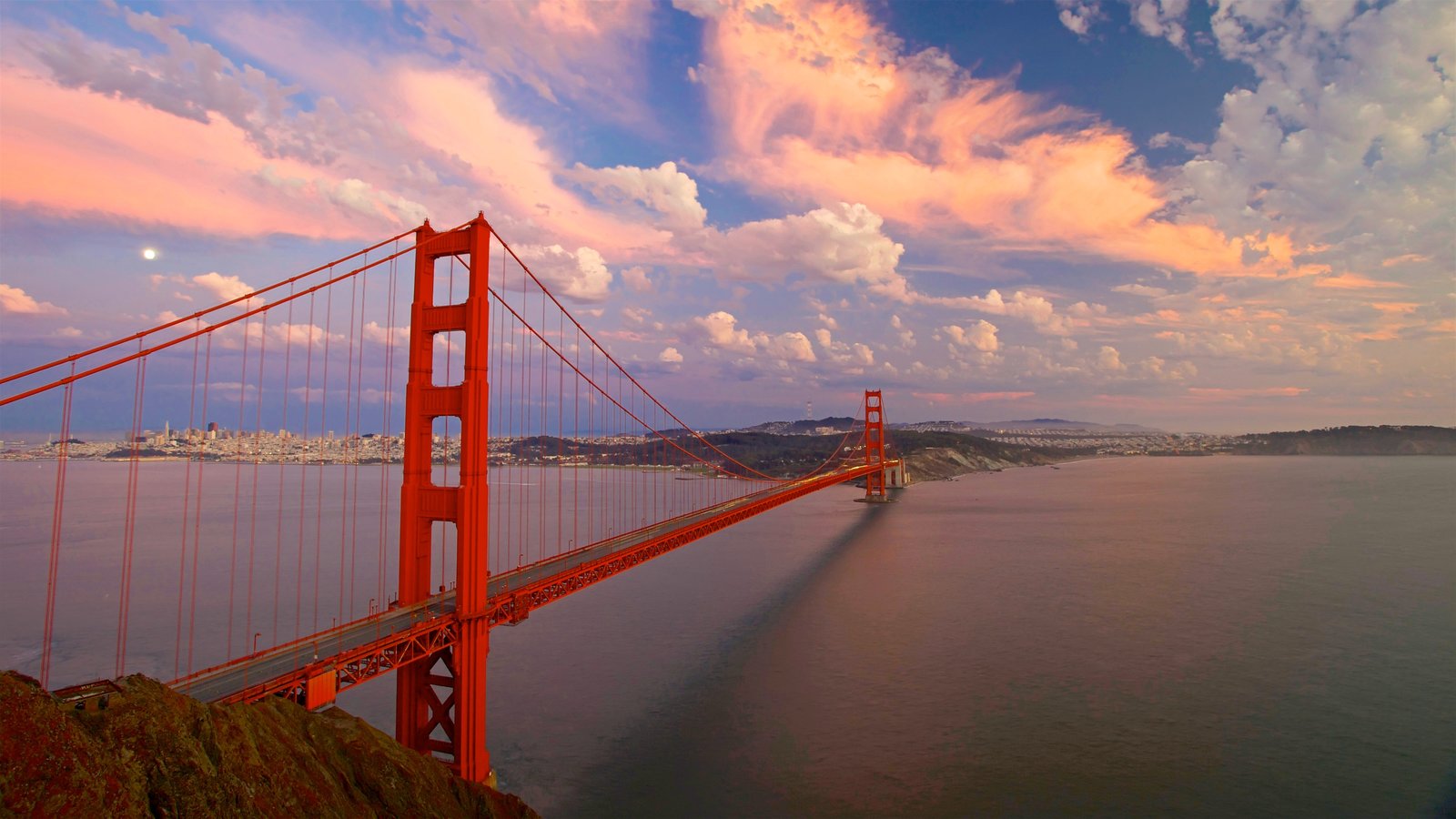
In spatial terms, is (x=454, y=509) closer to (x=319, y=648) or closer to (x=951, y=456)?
(x=319, y=648)

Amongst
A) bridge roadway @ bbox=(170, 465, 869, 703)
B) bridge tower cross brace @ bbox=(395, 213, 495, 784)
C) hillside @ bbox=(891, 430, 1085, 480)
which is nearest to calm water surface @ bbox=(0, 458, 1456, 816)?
bridge tower cross brace @ bbox=(395, 213, 495, 784)

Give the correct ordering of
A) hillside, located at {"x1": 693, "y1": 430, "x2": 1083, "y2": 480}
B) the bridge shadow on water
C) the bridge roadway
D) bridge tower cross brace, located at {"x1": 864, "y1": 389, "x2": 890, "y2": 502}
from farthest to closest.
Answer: hillside, located at {"x1": 693, "y1": 430, "x2": 1083, "y2": 480}, bridge tower cross brace, located at {"x1": 864, "y1": 389, "x2": 890, "y2": 502}, the bridge shadow on water, the bridge roadway

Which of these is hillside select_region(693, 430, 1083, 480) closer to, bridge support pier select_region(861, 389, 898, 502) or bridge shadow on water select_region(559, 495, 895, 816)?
bridge support pier select_region(861, 389, 898, 502)

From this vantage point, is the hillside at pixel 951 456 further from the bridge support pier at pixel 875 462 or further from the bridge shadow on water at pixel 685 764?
the bridge shadow on water at pixel 685 764

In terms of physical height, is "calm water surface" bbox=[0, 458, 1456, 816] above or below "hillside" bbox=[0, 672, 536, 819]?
below

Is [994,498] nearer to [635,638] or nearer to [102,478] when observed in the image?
[635,638]

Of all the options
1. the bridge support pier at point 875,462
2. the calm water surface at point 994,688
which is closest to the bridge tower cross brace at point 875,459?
the bridge support pier at point 875,462
